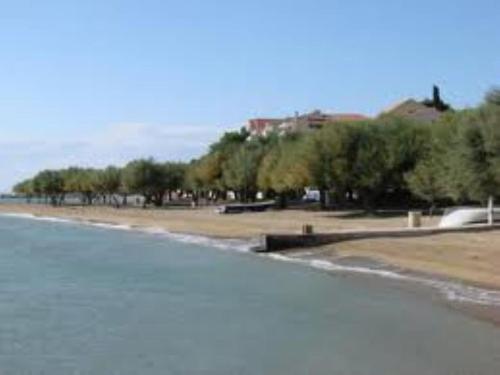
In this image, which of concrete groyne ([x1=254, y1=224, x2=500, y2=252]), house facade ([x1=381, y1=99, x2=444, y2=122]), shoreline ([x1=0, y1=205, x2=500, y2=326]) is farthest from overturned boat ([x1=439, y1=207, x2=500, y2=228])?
house facade ([x1=381, y1=99, x2=444, y2=122])

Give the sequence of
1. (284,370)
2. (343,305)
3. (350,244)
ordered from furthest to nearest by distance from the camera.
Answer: (350,244) < (343,305) < (284,370)

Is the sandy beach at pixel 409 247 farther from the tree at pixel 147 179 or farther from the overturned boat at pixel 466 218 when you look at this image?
the tree at pixel 147 179

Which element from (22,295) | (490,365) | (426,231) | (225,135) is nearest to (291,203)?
(225,135)

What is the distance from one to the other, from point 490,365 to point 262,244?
4287 centimetres

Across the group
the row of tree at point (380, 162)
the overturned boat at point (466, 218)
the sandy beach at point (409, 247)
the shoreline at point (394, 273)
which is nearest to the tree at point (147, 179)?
the row of tree at point (380, 162)

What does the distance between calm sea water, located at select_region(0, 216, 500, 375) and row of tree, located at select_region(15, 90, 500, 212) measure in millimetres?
14020

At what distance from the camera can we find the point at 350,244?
6034 cm

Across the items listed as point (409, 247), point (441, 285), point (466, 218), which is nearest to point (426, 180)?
point (466, 218)

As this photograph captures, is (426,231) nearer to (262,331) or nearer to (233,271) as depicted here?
(233,271)

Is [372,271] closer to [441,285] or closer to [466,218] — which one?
[441,285]

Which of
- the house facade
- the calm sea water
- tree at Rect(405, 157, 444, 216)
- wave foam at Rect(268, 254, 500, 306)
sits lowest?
the calm sea water

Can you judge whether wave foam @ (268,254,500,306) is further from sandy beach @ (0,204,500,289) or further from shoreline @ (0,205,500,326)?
sandy beach @ (0,204,500,289)

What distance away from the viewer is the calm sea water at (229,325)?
25531 mm

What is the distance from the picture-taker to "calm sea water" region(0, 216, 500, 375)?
83.8ft
